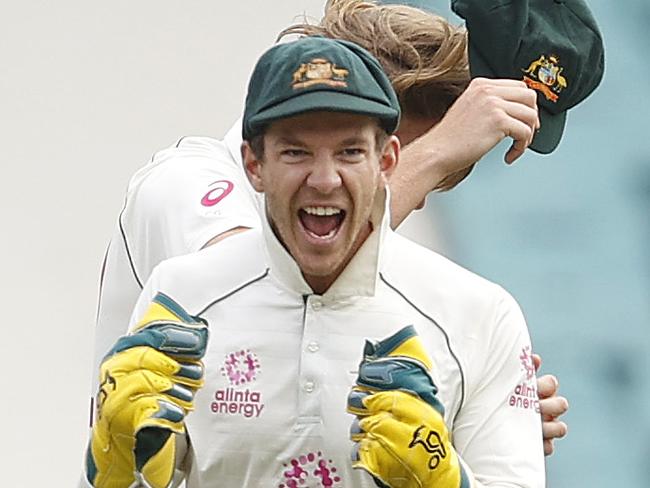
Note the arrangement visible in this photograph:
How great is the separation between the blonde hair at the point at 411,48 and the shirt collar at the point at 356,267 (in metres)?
0.36

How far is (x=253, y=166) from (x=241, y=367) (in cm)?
18

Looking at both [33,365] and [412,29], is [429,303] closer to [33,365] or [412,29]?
[412,29]

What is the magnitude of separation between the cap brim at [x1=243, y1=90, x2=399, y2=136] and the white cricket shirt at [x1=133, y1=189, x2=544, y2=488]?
95 mm

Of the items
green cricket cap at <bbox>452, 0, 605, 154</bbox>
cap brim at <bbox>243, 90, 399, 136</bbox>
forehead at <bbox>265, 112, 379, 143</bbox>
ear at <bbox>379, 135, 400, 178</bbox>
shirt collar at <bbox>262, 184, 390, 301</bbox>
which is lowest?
shirt collar at <bbox>262, 184, 390, 301</bbox>

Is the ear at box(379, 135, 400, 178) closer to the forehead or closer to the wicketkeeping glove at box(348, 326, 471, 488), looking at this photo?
the forehead

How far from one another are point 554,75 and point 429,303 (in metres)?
0.50

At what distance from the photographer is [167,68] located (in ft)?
10.0

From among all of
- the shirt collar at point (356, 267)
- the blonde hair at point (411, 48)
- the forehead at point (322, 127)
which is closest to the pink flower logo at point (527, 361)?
the shirt collar at point (356, 267)

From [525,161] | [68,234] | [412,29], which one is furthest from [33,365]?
[412,29]

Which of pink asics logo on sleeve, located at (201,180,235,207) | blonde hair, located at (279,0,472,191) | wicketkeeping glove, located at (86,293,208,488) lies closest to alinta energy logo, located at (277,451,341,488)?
wicketkeeping glove, located at (86,293,208,488)

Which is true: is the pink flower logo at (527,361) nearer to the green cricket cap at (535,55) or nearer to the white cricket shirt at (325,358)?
the white cricket shirt at (325,358)

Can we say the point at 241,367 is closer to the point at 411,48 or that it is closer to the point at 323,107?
the point at 323,107

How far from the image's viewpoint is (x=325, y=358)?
1610 mm

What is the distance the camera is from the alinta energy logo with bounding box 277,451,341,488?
5.21 ft
